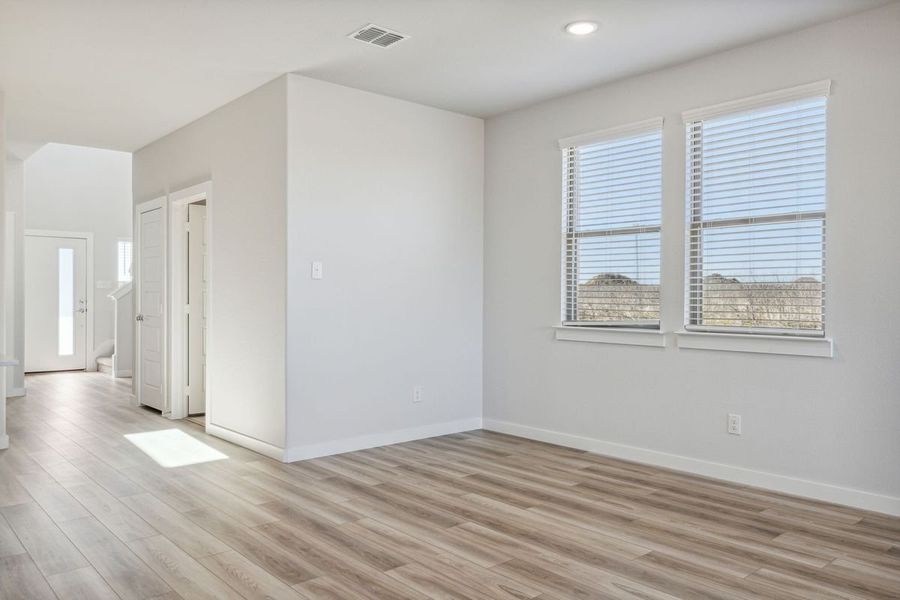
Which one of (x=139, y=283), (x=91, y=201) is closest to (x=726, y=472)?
(x=139, y=283)

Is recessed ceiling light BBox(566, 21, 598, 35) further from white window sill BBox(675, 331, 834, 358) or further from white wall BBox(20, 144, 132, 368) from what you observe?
white wall BBox(20, 144, 132, 368)

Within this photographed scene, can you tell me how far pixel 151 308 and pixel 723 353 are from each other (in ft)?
16.8

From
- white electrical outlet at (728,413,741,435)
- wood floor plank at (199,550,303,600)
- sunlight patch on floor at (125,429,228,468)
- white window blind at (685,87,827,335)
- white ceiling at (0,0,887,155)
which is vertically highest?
white ceiling at (0,0,887,155)

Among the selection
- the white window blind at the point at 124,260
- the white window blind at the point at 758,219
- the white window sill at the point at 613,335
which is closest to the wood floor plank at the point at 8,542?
the white window sill at the point at 613,335

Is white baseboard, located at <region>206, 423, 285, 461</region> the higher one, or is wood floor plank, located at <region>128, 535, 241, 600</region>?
white baseboard, located at <region>206, 423, 285, 461</region>

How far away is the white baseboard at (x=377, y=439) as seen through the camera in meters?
4.48

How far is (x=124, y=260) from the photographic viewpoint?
10016mm

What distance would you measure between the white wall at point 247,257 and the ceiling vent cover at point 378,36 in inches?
35.4

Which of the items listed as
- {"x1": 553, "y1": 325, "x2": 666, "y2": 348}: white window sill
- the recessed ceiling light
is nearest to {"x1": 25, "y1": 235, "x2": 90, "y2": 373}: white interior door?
{"x1": 553, "y1": 325, "x2": 666, "y2": 348}: white window sill

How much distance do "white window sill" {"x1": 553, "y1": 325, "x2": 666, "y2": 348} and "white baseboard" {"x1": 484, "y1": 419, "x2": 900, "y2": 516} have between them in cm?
70

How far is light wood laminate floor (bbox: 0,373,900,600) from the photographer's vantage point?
2525 mm

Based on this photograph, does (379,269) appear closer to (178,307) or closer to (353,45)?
(353,45)

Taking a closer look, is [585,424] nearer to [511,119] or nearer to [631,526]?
[631,526]

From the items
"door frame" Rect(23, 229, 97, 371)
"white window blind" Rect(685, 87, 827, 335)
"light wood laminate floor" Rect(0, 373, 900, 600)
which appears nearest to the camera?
"light wood laminate floor" Rect(0, 373, 900, 600)
